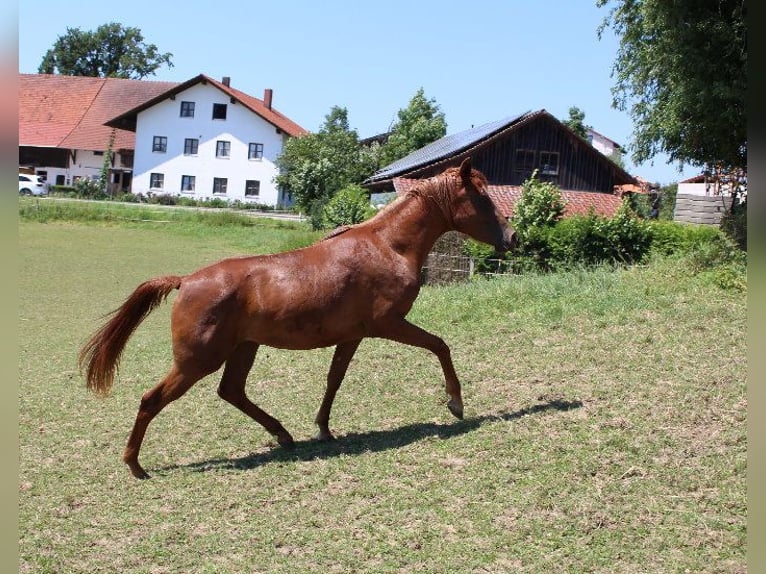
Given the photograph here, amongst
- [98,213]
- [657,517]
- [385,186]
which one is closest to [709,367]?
[657,517]

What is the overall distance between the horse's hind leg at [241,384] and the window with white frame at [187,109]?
58449 millimetres

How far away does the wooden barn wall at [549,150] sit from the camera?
36.0m

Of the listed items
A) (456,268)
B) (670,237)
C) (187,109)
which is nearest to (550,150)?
(670,237)

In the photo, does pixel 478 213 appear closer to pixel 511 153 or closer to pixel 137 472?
pixel 137 472

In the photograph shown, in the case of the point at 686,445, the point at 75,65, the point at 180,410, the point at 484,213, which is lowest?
the point at 180,410

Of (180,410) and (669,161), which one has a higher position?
(669,161)

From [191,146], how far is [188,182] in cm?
286

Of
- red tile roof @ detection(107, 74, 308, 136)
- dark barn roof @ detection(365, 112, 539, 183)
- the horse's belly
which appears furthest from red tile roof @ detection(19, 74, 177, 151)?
the horse's belly

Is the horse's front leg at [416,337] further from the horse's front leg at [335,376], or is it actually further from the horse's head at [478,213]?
the horse's head at [478,213]

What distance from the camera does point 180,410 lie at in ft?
29.2

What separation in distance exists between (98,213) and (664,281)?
3451cm

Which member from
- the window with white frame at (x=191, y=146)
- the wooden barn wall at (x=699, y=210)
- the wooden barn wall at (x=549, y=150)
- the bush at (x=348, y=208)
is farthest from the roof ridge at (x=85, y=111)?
the wooden barn wall at (x=699, y=210)

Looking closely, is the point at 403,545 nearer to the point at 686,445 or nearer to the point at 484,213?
the point at 686,445

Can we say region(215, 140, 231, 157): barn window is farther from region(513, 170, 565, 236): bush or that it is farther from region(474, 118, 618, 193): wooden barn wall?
region(513, 170, 565, 236): bush
